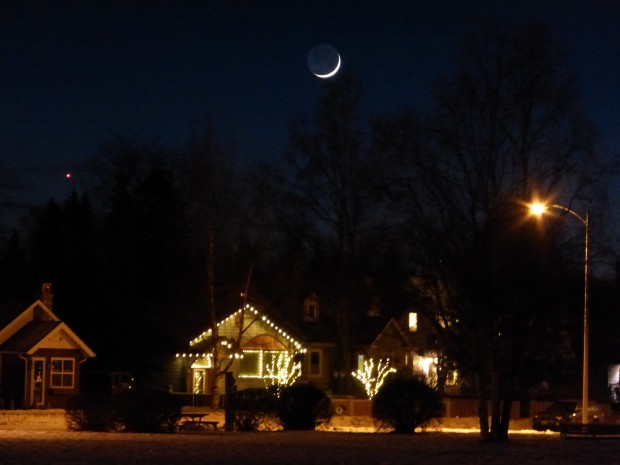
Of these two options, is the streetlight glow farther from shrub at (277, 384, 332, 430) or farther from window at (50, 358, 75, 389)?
window at (50, 358, 75, 389)

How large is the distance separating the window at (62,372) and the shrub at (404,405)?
850 inches

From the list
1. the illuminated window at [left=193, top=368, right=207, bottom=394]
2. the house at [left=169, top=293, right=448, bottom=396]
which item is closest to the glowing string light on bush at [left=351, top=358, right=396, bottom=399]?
the house at [left=169, top=293, right=448, bottom=396]

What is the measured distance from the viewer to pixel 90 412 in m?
32.0

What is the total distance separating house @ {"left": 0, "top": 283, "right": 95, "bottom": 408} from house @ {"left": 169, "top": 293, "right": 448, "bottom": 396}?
7348 millimetres

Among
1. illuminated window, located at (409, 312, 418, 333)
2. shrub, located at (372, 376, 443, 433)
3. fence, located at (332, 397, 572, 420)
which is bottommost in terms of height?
fence, located at (332, 397, 572, 420)

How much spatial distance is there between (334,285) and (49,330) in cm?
1418

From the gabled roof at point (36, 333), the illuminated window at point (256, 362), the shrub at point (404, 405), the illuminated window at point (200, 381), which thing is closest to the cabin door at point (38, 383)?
the gabled roof at point (36, 333)

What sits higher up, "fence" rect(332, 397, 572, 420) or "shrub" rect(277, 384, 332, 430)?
"shrub" rect(277, 384, 332, 430)

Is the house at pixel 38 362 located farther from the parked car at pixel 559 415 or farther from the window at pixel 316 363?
the parked car at pixel 559 415

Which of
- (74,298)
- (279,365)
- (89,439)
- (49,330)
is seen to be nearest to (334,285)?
(279,365)

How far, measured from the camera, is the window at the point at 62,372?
164ft

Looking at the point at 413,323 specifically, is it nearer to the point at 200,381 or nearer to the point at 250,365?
the point at 250,365

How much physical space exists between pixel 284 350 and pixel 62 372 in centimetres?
1446

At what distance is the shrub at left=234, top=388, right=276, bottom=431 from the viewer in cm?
3400
